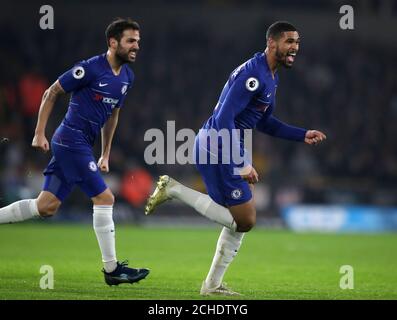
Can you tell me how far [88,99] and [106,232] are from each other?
1314 millimetres

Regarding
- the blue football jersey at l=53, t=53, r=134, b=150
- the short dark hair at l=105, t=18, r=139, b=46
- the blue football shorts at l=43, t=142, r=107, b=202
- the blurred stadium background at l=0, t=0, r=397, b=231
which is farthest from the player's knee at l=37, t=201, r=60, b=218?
the blurred stadium background at l=0, t=0, r=397, b=231

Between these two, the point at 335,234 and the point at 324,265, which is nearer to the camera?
the point at 324,265

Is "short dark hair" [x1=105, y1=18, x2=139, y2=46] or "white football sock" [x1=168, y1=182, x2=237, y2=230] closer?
"white football sock" [x1=168, y1=182, x2=237, y2=230]

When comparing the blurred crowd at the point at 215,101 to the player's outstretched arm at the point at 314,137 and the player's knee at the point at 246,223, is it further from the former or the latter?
the player's knee at the point at 246,223

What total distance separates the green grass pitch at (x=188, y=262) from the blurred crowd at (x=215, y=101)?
1662mm

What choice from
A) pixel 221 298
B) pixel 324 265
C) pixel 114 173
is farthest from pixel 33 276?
pixel 114 173

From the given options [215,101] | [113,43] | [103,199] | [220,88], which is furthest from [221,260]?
[220,88]

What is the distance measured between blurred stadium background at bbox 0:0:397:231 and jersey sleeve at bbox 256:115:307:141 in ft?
34.2

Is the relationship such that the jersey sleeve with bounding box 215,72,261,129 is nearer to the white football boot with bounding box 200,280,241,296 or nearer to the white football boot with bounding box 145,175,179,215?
the white football boot with bounding box 145,175,179,215

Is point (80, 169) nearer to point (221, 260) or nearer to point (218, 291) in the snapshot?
point (221, 260)

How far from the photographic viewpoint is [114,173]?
19703mm

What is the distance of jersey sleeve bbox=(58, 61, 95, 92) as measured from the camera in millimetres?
8206
